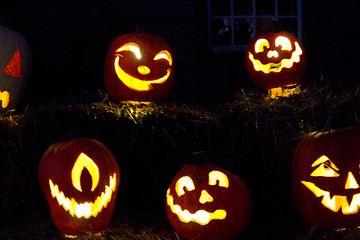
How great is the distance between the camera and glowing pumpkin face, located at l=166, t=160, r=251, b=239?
2.47m

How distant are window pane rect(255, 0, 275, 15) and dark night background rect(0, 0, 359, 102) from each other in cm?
38

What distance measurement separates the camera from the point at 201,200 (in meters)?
2.48

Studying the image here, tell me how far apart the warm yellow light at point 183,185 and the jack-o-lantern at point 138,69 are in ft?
3.15

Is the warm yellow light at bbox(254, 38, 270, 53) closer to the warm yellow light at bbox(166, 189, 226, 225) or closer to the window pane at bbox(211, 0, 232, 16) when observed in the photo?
the window pane at bbox(211, 0, 232, 16)

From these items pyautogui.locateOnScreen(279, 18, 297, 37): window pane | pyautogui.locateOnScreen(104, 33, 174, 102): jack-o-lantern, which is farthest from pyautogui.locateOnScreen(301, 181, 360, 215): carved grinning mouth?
pyautogui.locateOnScreen(279, 18, 297, 37): window pane

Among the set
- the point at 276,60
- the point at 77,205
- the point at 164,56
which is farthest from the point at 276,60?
the point at 77,205

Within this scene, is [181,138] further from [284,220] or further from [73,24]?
[73,24]

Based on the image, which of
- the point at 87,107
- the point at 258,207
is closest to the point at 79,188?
the point at 87,107

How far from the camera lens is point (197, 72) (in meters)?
4.43

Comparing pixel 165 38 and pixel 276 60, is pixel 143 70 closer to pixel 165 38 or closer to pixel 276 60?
pixel 276 60

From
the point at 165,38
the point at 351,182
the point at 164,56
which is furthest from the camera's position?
the point at 165,38

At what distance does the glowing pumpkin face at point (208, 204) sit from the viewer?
2.47 meters

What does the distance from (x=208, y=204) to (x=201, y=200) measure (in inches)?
1.9

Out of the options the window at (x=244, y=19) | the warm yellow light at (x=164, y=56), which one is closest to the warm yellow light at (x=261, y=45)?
the warm yellow light at (x=164, y=56)
